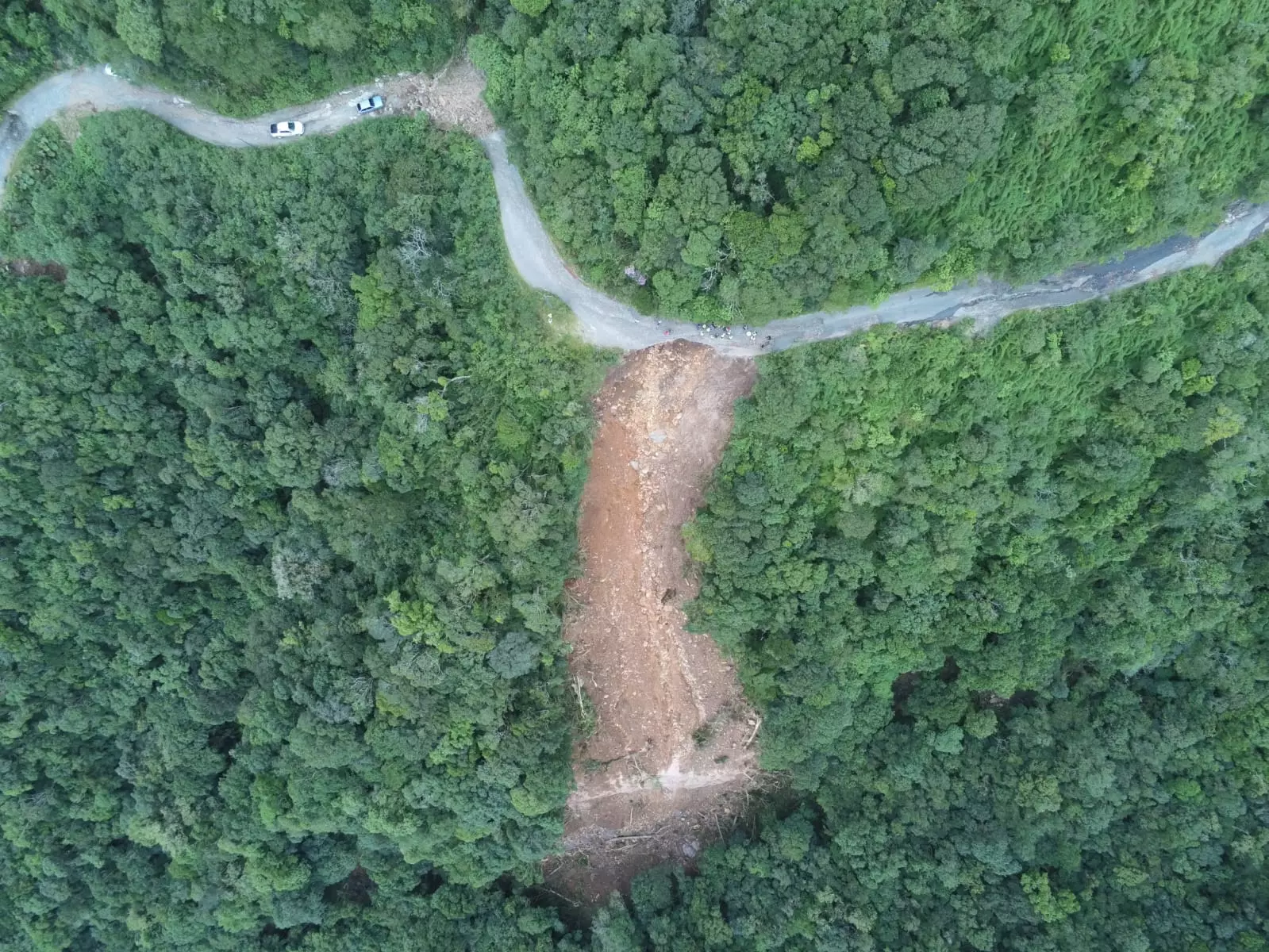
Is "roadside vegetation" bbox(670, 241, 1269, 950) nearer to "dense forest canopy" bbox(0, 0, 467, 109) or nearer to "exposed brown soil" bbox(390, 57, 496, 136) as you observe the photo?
"exposed brown soil" bbox(390, 57, 496, 136)

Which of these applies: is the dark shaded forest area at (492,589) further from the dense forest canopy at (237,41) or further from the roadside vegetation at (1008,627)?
the dense forest canopy at (237,41)

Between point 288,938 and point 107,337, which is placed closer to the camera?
point 107,337

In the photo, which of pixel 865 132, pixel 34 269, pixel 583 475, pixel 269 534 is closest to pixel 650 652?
pixel 583 475

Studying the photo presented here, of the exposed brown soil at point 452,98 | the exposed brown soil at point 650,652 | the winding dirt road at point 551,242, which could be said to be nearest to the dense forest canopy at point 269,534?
the winding dirt road at point 551,242


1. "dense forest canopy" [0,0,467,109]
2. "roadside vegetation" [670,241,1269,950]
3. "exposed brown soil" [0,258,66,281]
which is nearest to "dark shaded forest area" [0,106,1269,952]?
A: "roadside vegetation" [670,241,1269,950]

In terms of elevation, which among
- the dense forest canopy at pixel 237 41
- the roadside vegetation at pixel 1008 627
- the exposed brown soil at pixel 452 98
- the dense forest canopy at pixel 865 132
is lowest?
the roadside vegetation at pixel 1008 627

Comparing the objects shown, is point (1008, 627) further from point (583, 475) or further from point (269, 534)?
point (269, 534)

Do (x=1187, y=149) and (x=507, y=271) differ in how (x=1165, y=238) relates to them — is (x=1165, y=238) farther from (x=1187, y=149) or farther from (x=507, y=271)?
(x=507, y=271)

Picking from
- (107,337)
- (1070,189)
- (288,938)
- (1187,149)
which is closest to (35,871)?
(288,938)
